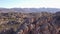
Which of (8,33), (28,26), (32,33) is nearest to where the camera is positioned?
(32,33)

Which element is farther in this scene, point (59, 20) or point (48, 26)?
point (59, 20)

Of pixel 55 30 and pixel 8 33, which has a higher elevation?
pixel 55 30

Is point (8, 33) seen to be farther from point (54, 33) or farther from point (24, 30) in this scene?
point (54, 33)

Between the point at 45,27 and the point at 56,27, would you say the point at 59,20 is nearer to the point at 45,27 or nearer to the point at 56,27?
the point at 56,27

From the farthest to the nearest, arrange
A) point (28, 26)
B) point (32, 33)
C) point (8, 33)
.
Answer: point (8, 33)
point (28, 26)
point (32, 33)

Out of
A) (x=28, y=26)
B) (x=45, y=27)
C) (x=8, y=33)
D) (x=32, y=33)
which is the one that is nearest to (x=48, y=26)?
(x=45, y=27)

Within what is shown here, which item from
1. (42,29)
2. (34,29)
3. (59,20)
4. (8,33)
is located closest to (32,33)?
(34,29)

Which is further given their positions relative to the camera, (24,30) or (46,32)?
(24,30)

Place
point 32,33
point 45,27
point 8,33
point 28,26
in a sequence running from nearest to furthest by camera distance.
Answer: point 45,27 < point 32,33 < point 28,26 < point 8,33

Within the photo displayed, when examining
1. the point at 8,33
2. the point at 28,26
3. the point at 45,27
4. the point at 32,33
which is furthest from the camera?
the point at 8,33
